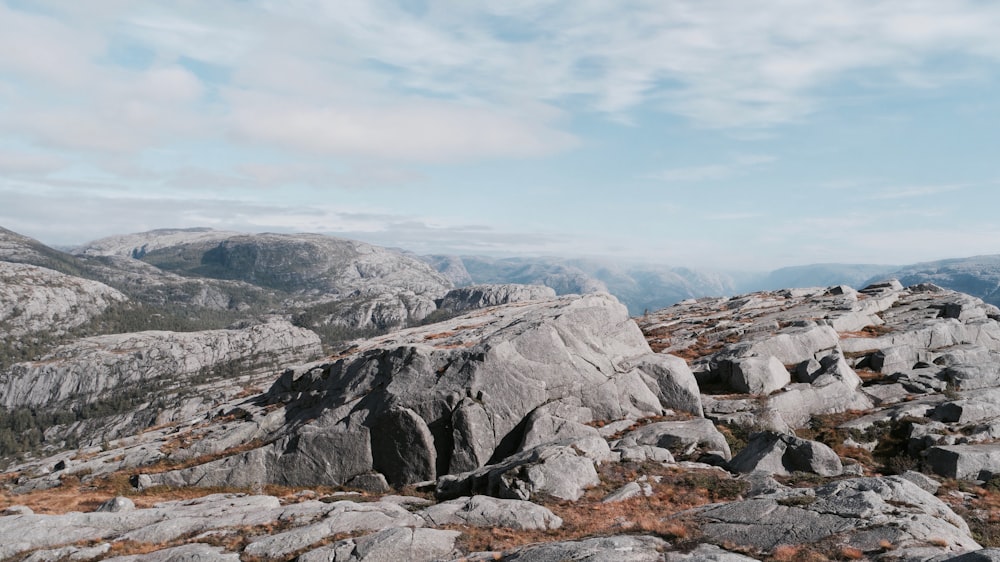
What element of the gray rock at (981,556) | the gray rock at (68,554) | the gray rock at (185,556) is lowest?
the gray rock at (68,554)

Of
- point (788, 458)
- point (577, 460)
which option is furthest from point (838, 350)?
point (577, 460)

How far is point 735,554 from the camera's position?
1767 cm

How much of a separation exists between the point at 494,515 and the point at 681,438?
1807 cm

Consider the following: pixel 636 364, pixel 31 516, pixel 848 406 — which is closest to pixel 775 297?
pixel 848 406

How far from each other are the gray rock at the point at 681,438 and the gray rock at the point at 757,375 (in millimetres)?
11722

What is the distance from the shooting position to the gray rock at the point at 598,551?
17.9 m

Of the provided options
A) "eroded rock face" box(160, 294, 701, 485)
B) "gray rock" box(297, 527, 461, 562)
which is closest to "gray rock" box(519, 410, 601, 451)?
"eroded rock face" box(160, 294, 701, 485)

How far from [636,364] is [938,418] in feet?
79.8

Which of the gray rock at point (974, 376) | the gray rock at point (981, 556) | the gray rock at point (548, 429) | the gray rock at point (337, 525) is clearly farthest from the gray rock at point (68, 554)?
the gray rock at point (974, 376)

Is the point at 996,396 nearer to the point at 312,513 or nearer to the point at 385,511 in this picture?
the point at 385,511

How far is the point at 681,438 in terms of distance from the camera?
35938 millimetres

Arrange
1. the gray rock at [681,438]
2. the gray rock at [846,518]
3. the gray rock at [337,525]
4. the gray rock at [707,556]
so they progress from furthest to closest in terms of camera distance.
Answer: the gray rock at [681,438], the gray rock at [337,525], the gray rock at [846,518], the gray rock at [707,556]

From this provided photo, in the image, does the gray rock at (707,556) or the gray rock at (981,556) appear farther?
the gray rock at (707,556)

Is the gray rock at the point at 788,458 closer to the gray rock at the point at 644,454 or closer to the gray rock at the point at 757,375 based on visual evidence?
the gray rock at the point at 644,454
